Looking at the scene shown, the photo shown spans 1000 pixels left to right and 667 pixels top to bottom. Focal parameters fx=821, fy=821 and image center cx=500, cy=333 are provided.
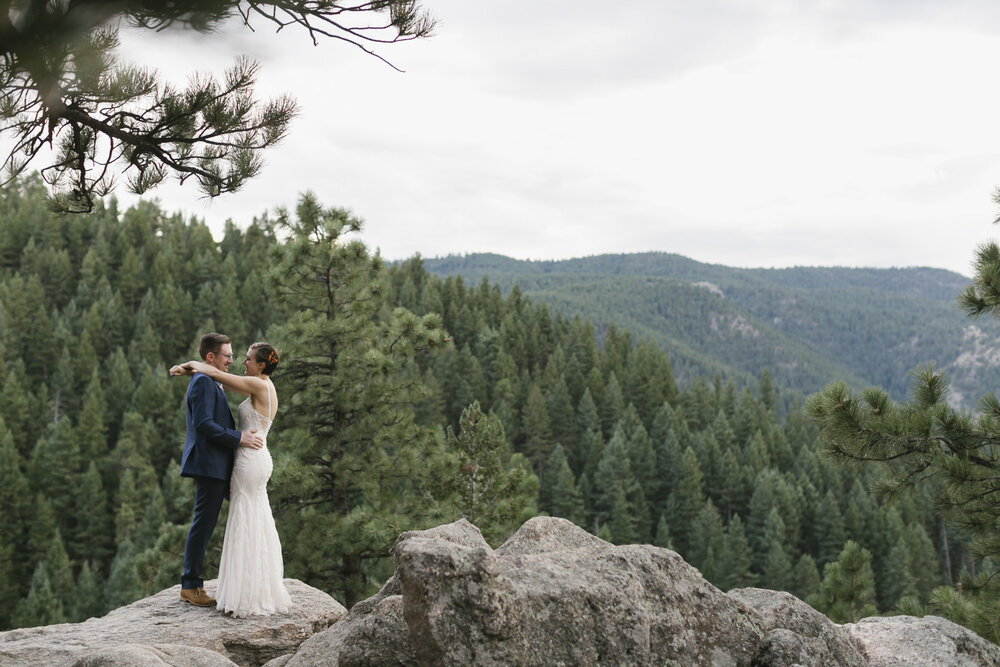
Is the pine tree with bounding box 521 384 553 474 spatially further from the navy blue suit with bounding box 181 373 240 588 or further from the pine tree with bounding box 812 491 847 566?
the navy blue suit with bounding box 181 373 240 588

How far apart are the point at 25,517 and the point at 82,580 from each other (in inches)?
483

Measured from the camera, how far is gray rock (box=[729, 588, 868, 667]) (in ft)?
16.5

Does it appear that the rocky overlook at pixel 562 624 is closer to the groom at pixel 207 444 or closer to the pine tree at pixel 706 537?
the groom at pixel 207 444

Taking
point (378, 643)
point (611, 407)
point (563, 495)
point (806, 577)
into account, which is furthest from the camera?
point (611, 407)

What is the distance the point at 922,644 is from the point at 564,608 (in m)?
2.95

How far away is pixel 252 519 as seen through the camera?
7.50 metres

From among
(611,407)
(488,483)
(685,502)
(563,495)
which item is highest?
(488,483)

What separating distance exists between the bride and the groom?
0.32 feet

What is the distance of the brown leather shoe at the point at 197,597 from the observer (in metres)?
7.58

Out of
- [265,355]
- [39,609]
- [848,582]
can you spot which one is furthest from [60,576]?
[265,355]

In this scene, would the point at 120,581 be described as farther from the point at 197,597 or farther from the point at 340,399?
the point at 197,597

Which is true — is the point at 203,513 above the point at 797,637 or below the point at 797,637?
above

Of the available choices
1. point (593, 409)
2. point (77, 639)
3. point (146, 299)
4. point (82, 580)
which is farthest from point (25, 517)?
point (77, 639)

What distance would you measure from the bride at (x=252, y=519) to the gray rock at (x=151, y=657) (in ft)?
4.46
